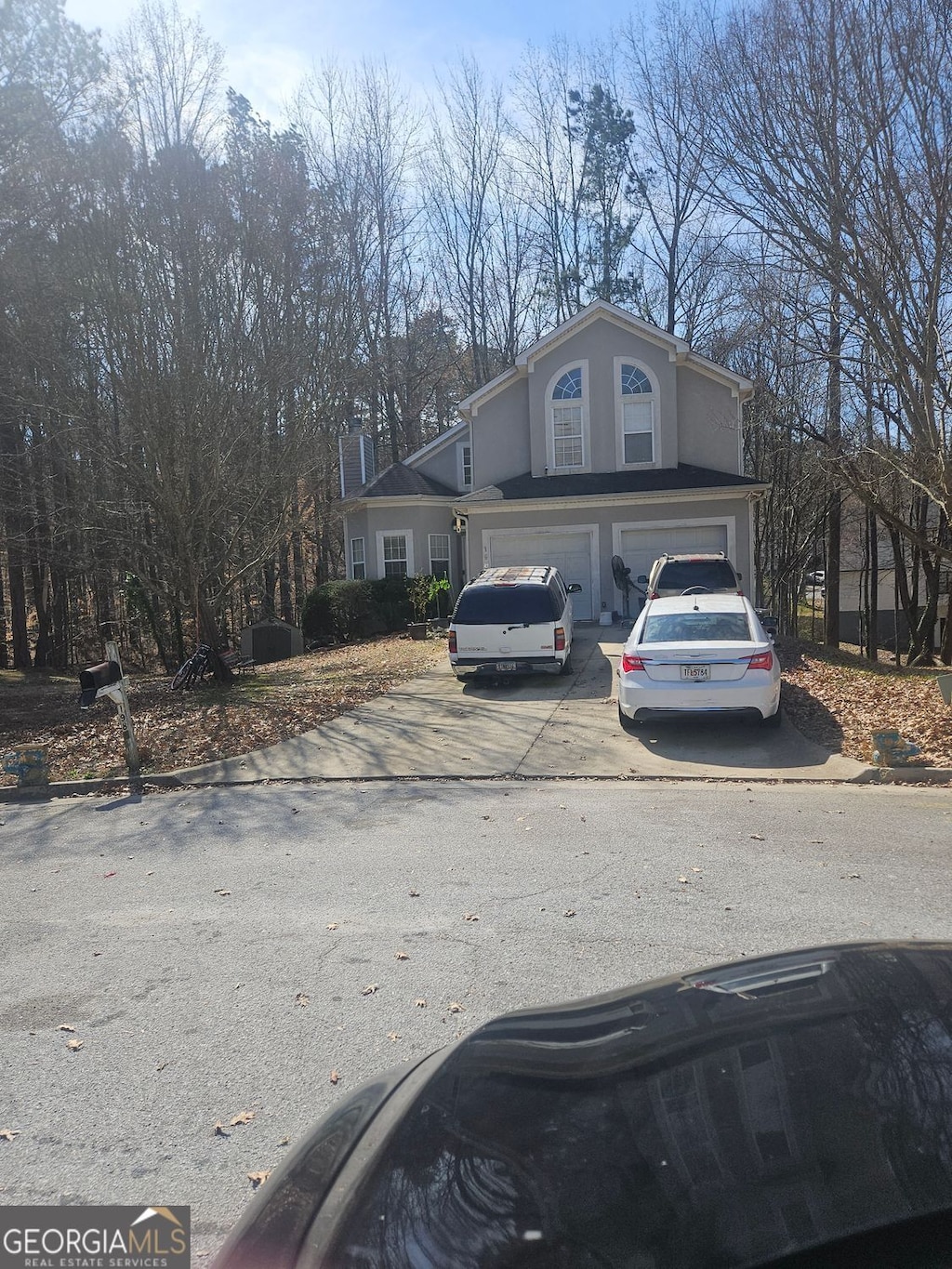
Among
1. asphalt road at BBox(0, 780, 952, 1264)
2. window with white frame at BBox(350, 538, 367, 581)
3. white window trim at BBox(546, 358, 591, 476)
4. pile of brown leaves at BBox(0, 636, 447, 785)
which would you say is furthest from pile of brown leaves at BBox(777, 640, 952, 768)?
window with white frame at BBox(350, 538, 367, 581)

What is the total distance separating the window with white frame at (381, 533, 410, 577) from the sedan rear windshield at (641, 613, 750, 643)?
59.6 ft

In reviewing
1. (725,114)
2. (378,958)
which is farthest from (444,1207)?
(725,114)

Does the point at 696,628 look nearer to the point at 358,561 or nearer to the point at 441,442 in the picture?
the point at 358,561

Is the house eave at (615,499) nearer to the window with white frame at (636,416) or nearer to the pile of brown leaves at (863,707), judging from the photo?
the window with white frame at (636,416)

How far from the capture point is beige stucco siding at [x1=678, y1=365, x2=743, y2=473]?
24750mm

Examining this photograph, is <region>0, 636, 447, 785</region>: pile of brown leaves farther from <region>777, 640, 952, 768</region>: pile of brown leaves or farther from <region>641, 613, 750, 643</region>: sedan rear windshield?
<region>777, 640, 952, 768</region>: pile of brown leaves

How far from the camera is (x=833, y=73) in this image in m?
11.7

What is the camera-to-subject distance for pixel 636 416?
82.2 ft

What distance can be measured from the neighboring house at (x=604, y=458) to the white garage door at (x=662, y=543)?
0.03 m

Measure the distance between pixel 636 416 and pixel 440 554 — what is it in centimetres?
815

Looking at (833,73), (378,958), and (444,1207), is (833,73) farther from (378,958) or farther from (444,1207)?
(444,1207)

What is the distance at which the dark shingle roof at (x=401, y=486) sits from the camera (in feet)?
95.6

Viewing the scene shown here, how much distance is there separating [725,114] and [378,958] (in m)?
12.3

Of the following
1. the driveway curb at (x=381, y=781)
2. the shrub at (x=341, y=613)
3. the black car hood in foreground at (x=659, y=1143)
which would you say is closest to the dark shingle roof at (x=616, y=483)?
the shrub at (x=341, y=613)
